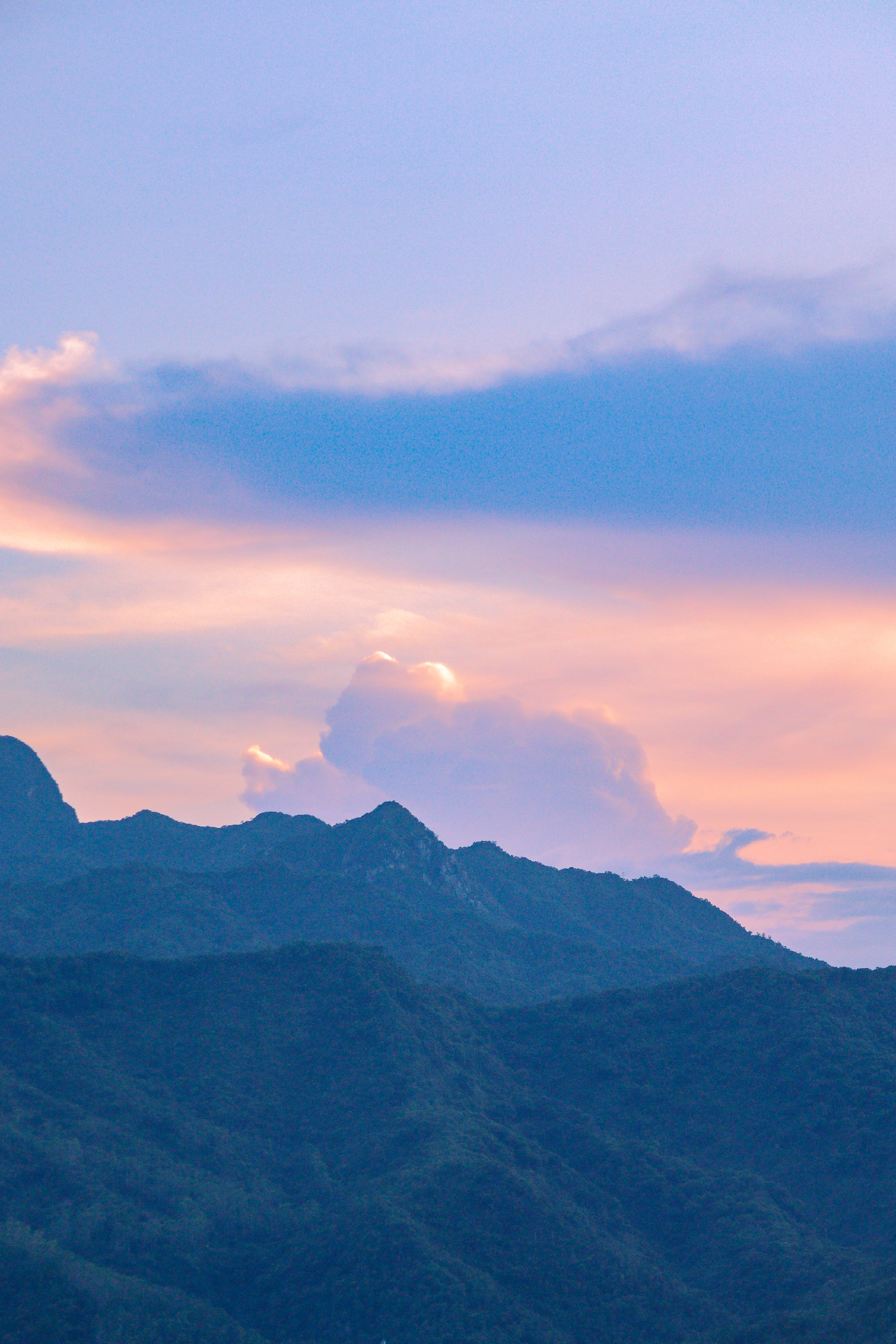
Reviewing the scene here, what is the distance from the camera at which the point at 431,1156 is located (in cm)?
10469

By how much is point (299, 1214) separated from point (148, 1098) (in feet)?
68.2

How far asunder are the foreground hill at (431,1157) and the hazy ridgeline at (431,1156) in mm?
264

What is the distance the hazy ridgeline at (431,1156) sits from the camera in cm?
8488

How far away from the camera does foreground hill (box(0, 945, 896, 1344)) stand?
84938 mm

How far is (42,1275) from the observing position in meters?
78.9

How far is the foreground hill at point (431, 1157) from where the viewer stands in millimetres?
84938

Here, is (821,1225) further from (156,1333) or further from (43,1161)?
(43,1161)

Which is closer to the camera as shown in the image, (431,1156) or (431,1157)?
(431,1157)

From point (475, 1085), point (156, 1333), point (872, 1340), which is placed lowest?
point (156, 1333)

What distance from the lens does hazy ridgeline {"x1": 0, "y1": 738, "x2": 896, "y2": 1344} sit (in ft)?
278

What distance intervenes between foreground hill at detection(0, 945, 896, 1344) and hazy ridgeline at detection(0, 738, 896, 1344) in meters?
0.26

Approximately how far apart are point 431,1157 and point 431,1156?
31cm

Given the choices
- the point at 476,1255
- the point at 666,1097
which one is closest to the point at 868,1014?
the point at 666,1097

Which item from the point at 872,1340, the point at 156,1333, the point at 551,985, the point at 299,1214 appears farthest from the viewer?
the point at 551,985
